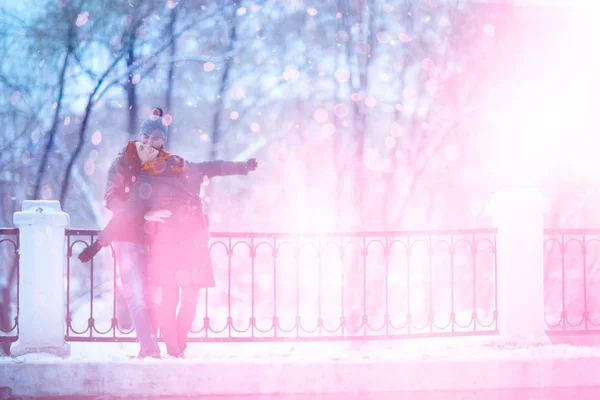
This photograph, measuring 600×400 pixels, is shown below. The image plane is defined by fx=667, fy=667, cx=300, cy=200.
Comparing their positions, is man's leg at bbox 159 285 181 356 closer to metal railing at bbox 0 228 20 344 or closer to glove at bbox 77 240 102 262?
glove at bbox 77 240 102 262

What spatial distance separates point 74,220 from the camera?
11.5 metres

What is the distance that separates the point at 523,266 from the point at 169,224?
3483mm

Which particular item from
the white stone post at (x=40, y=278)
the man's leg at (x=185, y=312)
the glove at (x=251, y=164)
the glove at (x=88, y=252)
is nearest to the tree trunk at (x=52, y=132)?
the white stone post at (x=40, y=278)

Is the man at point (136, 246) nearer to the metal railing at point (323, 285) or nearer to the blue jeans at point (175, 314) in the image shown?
the blue jeans at point (175, 314)

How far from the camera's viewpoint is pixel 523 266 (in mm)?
6633

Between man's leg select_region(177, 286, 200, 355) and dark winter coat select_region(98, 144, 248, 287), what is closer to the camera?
dark winter coat select_region(98, 144, 248, 287)

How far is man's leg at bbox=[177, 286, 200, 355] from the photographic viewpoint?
6.07 meters

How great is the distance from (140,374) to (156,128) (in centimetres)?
218

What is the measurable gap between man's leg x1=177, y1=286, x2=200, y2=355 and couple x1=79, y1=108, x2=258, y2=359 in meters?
0.10

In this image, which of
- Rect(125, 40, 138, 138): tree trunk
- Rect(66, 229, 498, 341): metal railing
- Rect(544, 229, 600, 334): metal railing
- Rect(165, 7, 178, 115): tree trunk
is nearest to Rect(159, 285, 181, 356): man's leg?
Rect(66, 229, 498, 341): metal railing

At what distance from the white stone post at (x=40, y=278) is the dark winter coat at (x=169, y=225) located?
64 cm

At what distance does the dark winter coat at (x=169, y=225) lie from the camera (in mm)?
5887

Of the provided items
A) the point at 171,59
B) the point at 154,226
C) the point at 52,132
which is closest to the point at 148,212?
the point at 154,226

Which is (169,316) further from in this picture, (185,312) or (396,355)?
(396,355)
